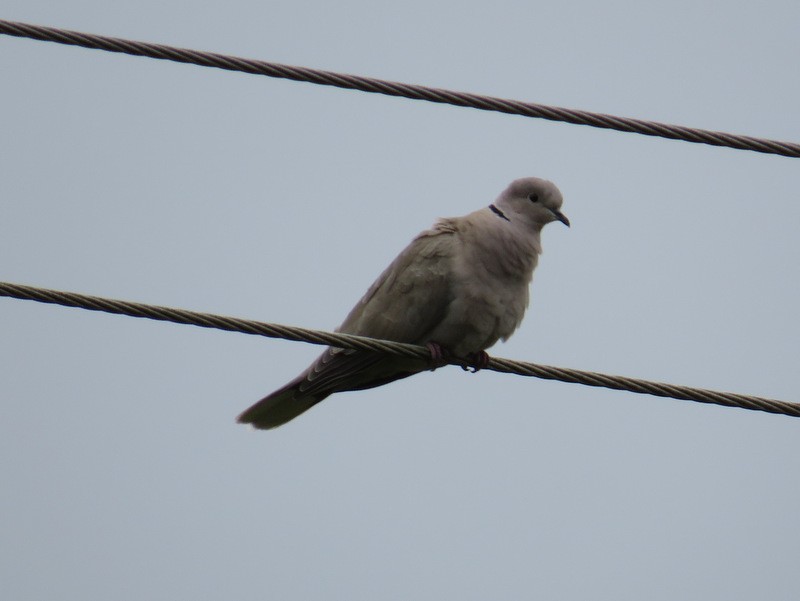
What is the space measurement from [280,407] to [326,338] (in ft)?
5.84

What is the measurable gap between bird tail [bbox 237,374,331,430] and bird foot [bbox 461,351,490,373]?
2.22 ft

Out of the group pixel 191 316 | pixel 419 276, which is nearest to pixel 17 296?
pixel 191 316

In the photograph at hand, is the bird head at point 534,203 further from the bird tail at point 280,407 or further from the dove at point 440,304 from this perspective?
the bird tail at point 280,407

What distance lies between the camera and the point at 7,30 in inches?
137

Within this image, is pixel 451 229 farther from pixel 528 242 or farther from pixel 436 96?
pixel 436 96

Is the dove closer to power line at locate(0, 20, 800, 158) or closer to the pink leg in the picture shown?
the pink leg

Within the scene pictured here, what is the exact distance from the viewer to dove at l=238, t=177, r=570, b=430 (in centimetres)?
488

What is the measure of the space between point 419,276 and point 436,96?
142 cm

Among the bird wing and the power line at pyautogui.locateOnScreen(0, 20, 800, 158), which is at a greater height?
the power line at pyautogui.locateOnScreen(0, 20, 800, 158)

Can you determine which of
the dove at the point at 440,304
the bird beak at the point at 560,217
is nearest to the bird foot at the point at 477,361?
the dove at the point at 440,304

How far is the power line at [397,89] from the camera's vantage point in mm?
3479

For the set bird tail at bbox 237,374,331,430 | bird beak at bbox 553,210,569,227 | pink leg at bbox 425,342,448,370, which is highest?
bird beak at bbox 553,210,569,227

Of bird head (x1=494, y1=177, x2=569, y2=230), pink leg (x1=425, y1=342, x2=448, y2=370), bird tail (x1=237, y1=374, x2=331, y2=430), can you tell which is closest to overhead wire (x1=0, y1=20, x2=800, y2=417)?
pink leg (x1=425, y1=342, x2=448, y2=370)

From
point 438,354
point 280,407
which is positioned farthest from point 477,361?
point 280,407
